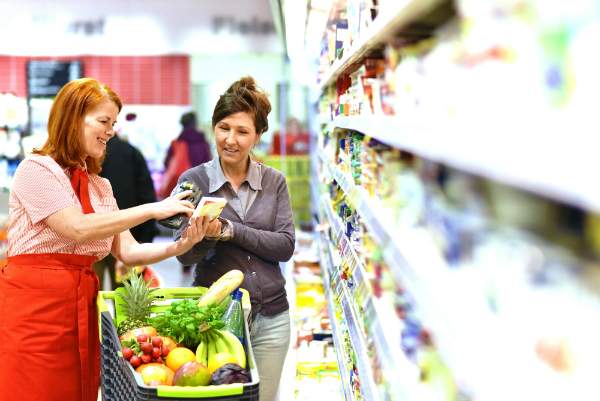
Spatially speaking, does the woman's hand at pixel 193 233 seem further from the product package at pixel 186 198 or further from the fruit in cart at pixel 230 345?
the fruit in cart at pixel 230 345

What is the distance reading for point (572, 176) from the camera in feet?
2.38

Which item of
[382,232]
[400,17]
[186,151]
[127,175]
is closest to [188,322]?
[382,232]

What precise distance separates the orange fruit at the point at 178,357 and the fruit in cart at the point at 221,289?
0.30 metres

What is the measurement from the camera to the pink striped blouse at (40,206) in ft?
9.19

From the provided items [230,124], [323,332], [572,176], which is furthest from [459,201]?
[323,332]

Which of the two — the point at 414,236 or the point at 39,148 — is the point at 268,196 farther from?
the point at 414,236

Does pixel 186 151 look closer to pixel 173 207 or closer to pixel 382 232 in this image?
pixel 173 207

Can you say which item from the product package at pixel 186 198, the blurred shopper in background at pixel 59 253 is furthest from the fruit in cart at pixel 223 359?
the product package at pixel 186 198

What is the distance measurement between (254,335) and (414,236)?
65.6 inches

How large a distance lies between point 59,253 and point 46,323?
0.27m

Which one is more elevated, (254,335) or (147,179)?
(147,179)

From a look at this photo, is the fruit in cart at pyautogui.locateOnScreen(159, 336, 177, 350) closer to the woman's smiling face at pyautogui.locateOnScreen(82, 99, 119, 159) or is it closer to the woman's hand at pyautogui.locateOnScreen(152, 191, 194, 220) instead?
the woman's hand at pyautogui.locateOnScreen(152, 191, 194, 220)

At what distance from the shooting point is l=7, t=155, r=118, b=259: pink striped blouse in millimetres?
2801

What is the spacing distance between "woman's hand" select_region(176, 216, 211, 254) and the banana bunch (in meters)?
0.47
